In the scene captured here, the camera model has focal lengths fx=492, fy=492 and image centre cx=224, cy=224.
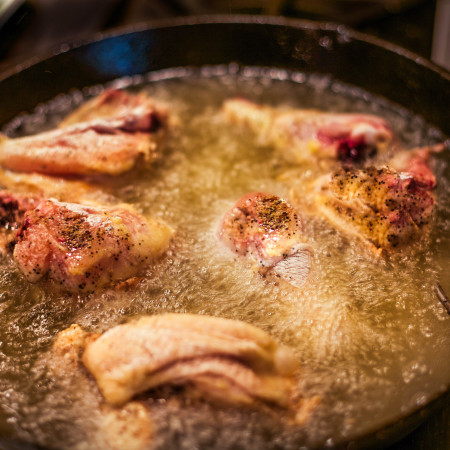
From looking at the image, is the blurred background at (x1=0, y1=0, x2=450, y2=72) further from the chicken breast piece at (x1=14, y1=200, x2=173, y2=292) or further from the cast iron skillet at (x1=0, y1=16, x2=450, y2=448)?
the chicken breast piece at (x1=14, y1=200, x2=173, y2=292)

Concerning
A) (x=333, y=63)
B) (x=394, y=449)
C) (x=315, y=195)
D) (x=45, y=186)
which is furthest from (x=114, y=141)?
(x=394, y=449)

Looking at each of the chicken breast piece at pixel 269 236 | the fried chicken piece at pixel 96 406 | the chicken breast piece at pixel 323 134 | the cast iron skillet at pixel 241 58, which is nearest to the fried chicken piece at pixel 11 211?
the fried chicken piece at pixel 96 406

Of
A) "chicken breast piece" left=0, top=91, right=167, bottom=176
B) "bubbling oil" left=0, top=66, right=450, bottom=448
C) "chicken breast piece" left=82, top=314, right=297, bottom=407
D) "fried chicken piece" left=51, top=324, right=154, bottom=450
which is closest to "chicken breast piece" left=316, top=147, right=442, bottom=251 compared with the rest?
"bubbling oil" left=0, top=66, right=450, bottom=448

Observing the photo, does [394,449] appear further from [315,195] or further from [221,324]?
[315,195]

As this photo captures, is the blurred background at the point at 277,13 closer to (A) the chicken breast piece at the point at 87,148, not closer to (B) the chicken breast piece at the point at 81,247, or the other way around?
(A) the chicken breast piece at the point at 87,148

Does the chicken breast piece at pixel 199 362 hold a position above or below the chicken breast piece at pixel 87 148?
below

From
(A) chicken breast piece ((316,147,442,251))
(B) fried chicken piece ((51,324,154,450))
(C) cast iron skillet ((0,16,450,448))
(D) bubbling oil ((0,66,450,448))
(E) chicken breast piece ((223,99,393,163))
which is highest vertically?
(C) cast iron skillet ((0,16,450,448))
